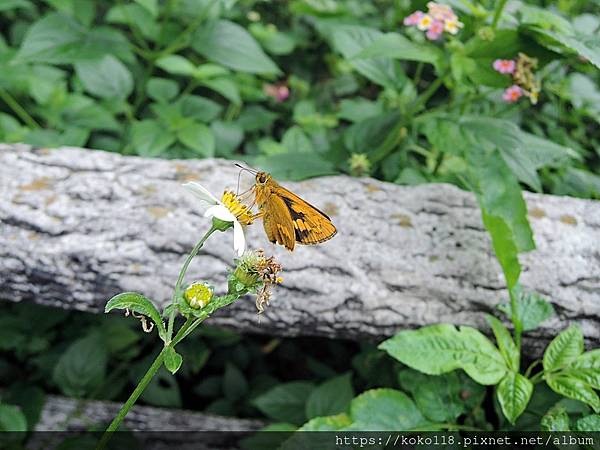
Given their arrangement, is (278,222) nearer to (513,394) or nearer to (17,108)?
(513,394)

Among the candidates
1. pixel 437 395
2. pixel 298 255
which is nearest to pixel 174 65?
pixel 298 255

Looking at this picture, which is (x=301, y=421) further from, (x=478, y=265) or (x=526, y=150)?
(x=526, y=150)

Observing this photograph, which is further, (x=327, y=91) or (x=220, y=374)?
(x=327, y=91)

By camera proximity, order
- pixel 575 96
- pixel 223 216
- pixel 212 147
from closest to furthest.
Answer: pixel 223 216 → pixel 212 147 → pixel 575 96

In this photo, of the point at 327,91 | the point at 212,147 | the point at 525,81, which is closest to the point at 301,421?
the point at 212,147

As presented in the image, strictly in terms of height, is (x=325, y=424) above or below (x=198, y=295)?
below

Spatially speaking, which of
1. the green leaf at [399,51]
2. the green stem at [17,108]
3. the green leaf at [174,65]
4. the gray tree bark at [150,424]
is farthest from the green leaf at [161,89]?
the gray tree bark at [150,424]
